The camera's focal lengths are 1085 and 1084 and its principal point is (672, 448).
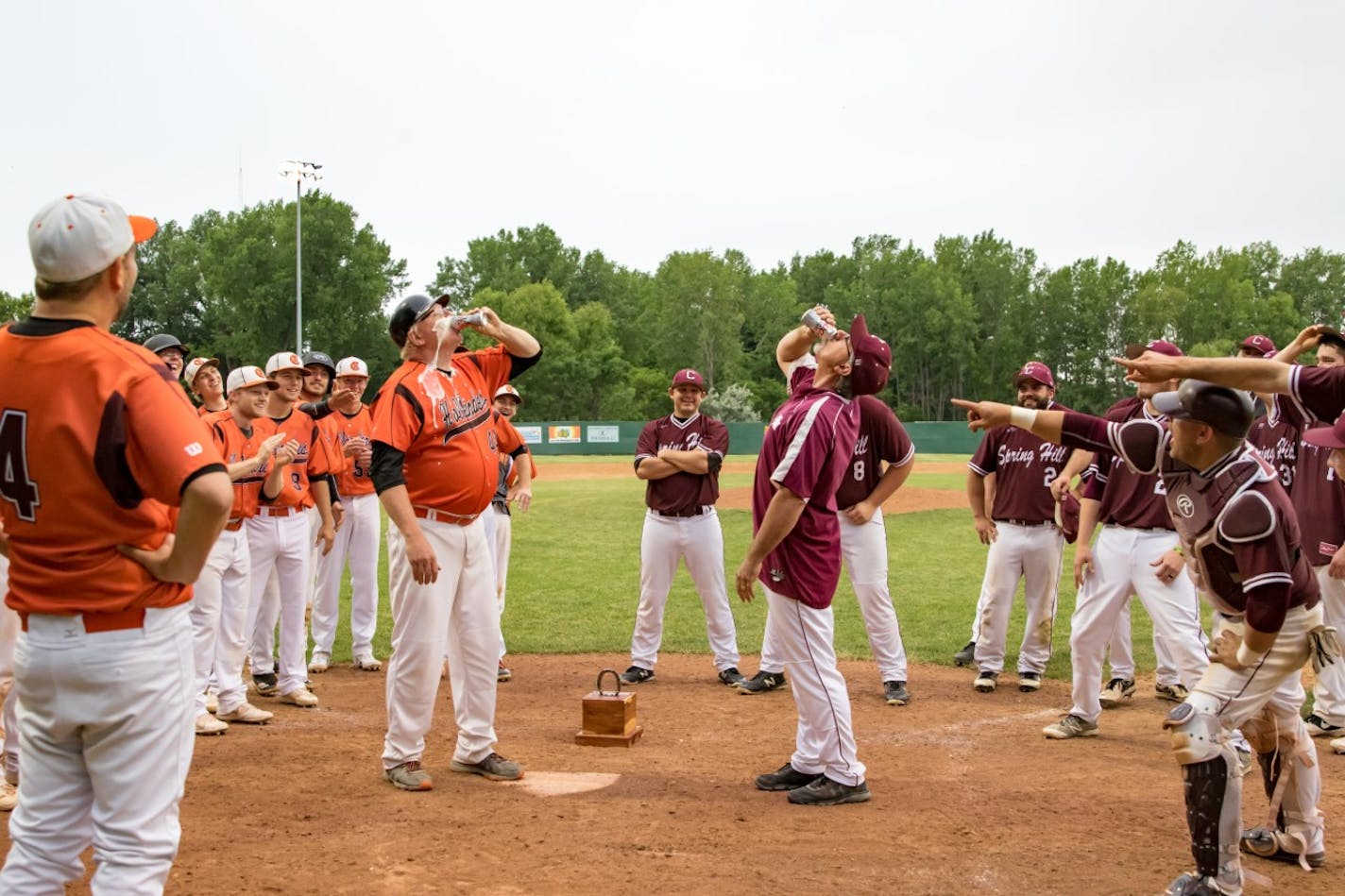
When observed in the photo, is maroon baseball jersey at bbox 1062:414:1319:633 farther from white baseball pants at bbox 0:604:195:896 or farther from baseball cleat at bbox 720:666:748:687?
baseball cleat at bbox 720:666:748:687

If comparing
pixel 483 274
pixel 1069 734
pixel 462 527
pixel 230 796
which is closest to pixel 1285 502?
pixel 1069 734

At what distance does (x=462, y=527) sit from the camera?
19.1ft

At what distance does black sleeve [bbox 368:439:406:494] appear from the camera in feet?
18.1

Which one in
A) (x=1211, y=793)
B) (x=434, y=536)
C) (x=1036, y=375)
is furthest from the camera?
(x=1036, y=375)

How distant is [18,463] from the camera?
2.97 meters

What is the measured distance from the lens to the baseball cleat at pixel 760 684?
8.29 metres

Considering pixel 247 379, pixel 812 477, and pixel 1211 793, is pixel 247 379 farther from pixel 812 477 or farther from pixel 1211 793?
pixel 1211 793

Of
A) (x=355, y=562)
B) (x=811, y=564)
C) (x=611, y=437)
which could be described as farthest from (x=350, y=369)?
(x=611, y=437)

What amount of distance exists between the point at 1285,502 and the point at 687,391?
5.12 m

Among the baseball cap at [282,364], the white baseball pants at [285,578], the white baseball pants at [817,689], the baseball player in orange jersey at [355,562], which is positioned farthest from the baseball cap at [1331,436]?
the baseball player in orange jersey at [355,562]

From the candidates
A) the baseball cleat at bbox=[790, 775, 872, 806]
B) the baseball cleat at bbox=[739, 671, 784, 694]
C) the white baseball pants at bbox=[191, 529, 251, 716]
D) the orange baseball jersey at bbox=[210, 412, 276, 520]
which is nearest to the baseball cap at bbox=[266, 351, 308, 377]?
the orange baseball jersey at bbox=[210, 412, 276, 520]

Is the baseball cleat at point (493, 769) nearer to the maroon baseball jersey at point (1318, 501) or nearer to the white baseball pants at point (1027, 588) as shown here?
the white baseball pants at point (1027, 588)

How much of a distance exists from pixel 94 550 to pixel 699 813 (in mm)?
3261

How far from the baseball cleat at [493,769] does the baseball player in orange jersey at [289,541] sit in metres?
2.18
